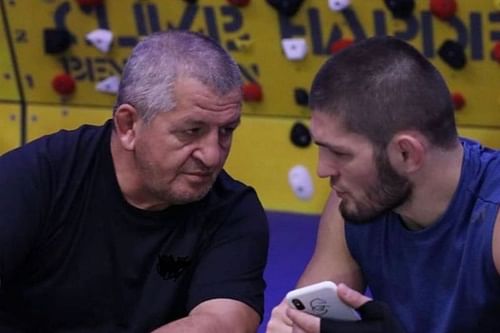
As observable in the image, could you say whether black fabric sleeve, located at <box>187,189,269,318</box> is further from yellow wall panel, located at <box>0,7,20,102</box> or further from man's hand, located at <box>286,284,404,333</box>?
yellow wall panel, located at <box>0,7,20,102</box>

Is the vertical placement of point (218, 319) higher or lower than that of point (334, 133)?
lower

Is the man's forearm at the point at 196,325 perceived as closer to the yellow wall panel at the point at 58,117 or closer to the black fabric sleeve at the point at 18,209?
the black fabric sleeve at the point at 18,209

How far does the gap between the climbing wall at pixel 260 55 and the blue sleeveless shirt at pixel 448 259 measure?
1.75 m

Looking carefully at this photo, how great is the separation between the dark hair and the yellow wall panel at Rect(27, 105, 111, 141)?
254 cm

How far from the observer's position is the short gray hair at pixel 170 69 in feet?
8.27

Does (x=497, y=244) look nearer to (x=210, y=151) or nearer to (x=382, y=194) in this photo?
(x=382, y=194)

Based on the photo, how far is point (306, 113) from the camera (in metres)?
4.53

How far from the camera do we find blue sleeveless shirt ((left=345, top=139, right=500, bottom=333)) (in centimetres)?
234

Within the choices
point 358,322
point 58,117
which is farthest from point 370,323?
point 58,117

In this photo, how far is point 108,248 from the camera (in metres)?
2.64

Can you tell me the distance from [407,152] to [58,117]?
275cm

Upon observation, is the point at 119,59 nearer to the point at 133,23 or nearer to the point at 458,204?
the point at 133,23

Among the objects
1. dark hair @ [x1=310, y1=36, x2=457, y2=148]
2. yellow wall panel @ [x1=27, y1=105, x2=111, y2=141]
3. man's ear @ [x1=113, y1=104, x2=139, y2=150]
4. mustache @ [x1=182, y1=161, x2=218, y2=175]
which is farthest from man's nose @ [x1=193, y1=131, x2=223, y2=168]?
yellow wall panel @ [x1=27, y1=105, x2=111, y2=141]

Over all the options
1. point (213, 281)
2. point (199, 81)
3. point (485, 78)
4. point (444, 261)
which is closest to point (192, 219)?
point (213, 281)
